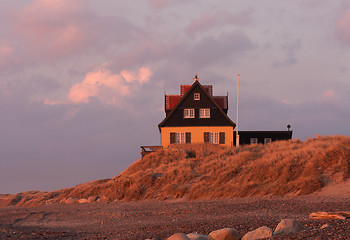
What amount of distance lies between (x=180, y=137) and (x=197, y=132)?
2056 mm

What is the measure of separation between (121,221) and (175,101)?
110ft

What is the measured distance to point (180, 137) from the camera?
157 ft

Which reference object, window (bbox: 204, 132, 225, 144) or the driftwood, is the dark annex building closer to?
window (bbox: 204, 132, 225, 144)

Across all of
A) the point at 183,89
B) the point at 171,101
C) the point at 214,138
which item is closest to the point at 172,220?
the point at 214,138

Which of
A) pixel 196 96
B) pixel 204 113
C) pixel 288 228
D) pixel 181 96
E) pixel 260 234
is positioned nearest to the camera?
pixel 260 234

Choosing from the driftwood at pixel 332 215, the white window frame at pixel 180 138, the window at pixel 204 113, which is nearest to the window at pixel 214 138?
the window at pixel 204 113

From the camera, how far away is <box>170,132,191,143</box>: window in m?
47.8

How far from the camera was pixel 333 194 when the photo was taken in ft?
71.9

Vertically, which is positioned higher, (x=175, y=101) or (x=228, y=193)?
(x=175, y=101)

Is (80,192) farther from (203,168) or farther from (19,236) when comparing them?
(19,236)

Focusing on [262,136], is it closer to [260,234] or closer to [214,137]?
[214,137]

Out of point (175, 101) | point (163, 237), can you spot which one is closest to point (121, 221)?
point (163, 237)

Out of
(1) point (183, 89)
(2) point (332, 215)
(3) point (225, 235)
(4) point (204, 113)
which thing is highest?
(1) point (183, 89)

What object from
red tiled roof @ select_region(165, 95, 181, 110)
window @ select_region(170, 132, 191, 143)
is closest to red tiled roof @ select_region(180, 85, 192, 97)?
red tiled roof @ select_region(165, 95, 181, 110)
